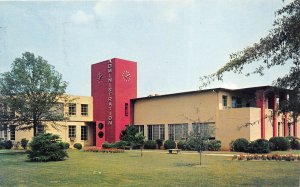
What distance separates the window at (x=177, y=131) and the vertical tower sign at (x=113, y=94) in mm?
7097

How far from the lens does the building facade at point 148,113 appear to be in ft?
112

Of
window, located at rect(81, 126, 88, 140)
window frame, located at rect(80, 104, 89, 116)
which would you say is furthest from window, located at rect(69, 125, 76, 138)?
window frame, located at rect(80, 104, 89, 116)

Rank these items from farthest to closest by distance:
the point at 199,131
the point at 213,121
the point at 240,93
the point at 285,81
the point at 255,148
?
the point at 240,93 → the point at 213,121 → the point at 255,148 → the point at 199,131 → the point at 285,81

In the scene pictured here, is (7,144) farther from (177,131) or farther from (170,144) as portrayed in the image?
(177,131)

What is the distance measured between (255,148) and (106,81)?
2179 centimetres

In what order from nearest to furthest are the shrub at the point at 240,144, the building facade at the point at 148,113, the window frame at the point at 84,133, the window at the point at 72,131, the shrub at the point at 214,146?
1. the shrub at the point at 240,144
2. the shrub at the point at 214,146
3. the building facade at the point at 148,113
4. the window at the point at 72,131
5. the window frame at the point at 84,133

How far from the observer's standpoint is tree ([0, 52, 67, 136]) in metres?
29.2

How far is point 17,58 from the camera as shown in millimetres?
29453

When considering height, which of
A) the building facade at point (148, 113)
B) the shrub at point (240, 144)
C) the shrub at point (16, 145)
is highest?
the building facade at point (148, 113)

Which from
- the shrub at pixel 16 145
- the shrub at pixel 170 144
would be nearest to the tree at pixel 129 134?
the shrub at pixel 170 144

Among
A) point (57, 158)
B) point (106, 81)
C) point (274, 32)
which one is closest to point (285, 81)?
point (274, 32)

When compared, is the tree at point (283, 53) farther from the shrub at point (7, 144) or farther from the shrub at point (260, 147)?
the shrub at point (7, 144)

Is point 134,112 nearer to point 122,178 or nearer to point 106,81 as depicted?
point 106,81

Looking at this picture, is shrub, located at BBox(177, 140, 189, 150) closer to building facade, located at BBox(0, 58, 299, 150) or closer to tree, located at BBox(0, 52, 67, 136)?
building facade, located at BBox(0, 58, 299, 150)
